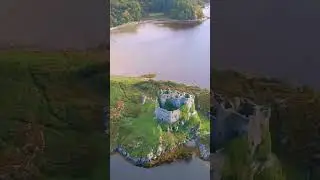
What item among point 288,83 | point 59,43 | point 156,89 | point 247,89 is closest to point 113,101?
point 156,89

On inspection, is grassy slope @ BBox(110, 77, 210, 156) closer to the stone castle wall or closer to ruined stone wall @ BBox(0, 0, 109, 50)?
the stone castle wall

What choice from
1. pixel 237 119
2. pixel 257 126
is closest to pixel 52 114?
pixel 237 119

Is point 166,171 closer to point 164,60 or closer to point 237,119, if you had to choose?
point 237,119

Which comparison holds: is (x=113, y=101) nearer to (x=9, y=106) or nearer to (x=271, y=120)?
(x=9, y=106)

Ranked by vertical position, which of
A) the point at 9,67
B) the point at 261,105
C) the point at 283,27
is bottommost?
the point at 261,105

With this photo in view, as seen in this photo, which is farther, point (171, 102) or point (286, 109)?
point (171, 102)

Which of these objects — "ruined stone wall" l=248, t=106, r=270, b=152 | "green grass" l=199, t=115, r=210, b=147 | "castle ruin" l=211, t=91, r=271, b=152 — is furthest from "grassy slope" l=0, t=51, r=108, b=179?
"ruined stone wall" l=248, t=106, r=270, b=152
